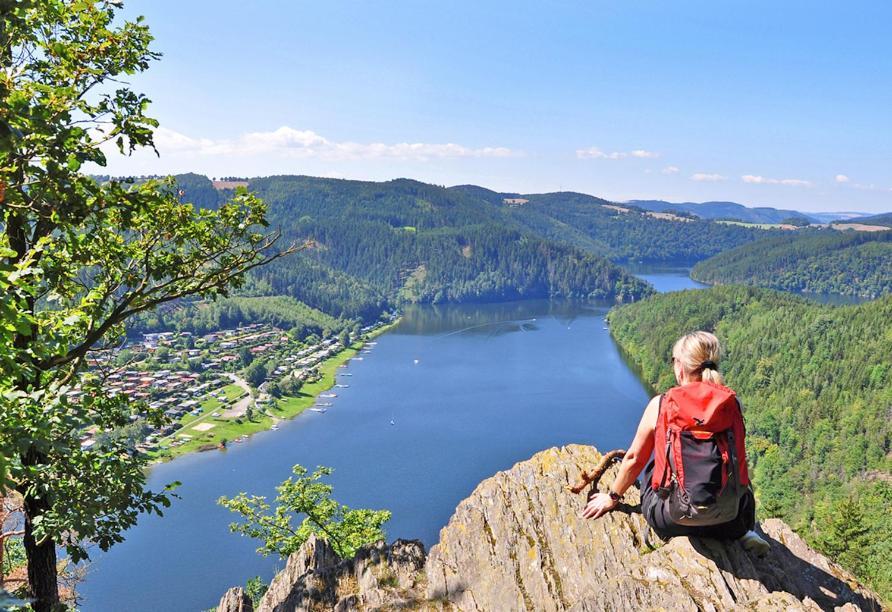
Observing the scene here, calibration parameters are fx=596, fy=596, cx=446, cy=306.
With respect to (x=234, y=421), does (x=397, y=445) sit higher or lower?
higher

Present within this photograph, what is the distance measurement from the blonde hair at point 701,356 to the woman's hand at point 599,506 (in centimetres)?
179

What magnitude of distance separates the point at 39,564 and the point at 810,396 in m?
96.3

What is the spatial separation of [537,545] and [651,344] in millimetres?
115408

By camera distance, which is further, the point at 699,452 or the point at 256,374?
the point at 256,374

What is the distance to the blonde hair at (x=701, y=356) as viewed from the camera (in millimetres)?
4625

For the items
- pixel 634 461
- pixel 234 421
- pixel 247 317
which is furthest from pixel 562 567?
pixel 247 317

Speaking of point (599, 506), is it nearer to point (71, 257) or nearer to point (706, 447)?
point (706, 447)

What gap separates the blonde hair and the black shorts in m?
0.82

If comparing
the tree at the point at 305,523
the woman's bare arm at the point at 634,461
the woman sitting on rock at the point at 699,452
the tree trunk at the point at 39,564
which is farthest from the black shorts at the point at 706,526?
the tree at the point at 305,523

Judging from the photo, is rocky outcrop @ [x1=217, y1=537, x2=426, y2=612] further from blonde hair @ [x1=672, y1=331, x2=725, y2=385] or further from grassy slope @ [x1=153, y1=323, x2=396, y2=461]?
grassy slope @ [x1=153, y1=323, x2=396, y2=461]

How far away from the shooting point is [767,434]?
253 ft

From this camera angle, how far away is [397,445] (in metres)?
66.1

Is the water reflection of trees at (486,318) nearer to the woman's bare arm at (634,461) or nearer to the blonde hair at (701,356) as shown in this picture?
the woman's bare arm at (634,461)

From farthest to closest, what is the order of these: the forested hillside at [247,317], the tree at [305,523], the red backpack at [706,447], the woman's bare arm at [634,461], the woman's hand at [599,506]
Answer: the forested hillside at [247,317] < the tree at [305,523] < the woman's hand at [599,506] < the woman's bare arm at [634,461] < the red backpack at [706,447]
